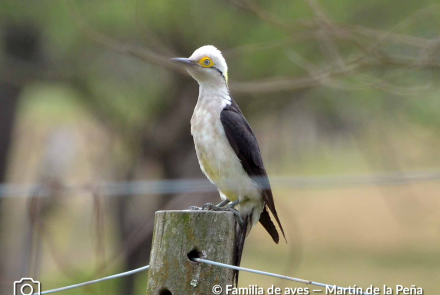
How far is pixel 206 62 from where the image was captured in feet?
14.6

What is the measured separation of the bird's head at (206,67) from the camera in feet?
14.5

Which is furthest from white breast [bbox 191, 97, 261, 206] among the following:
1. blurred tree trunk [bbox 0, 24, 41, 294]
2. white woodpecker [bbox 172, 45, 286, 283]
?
blurred tree trunk [bbox 0, 24, 41, 294]

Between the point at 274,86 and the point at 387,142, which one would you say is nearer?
Result: the point at 274,86

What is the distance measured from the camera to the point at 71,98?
8.91m

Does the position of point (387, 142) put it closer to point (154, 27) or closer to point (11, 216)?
point (154, 27)

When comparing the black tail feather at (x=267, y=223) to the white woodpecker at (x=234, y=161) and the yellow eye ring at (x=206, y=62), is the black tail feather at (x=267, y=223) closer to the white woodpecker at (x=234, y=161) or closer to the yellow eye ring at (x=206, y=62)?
the white woodpecker at (x=234, y=161)

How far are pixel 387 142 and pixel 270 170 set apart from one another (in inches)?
95.7

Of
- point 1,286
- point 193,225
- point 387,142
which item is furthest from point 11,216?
point 193,225

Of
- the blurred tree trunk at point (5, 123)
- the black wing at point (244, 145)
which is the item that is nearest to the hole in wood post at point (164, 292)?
the black wing at point (244, 145)

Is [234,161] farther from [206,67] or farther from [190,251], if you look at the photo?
[190,251]

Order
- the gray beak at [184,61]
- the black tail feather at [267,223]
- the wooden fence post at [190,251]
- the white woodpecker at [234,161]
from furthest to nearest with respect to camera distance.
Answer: the gray beak at [184,61] → the white woodpecker at [234,161] → the black tail feather at [267,223] → the wooden fence post at [190,251]

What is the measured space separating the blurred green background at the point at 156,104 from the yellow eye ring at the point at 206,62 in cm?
84

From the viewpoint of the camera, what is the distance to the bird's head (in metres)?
4.41

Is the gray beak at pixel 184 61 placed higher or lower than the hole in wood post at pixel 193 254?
higher
